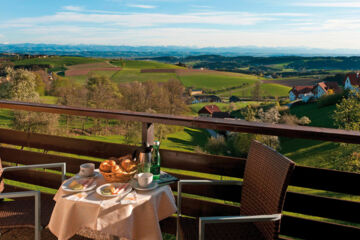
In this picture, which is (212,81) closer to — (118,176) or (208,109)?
(208,109)

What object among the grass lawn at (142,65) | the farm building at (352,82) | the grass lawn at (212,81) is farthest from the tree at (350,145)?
the grass lawn at (142,65)

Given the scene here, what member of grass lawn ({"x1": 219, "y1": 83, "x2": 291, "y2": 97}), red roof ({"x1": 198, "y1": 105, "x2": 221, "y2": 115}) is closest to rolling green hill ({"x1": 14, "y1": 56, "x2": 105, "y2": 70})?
red roof ({"x1": 198, "y1": 105, "x2": 221, "y2": 115})

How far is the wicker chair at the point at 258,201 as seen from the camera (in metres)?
1.47

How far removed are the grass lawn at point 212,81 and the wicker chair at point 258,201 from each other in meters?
38.2

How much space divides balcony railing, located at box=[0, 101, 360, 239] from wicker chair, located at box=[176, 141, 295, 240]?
27 cm

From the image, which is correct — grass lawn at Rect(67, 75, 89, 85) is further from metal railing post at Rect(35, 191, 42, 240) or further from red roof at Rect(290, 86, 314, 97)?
metal railing post at Rect(35, 191, 42, 240)

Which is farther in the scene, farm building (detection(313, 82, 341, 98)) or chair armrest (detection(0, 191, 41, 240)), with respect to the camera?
farm building (detection(313, 82, 341, 98))

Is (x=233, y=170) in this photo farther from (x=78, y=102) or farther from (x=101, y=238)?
(x=78, y=102)

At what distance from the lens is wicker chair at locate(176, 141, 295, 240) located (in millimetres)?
1474

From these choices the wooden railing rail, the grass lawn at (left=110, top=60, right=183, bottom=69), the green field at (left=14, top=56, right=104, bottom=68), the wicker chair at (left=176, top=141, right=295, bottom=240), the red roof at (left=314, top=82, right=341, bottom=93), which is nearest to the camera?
the wicker chair at (left=176, top=141, right=295, bottom=240)

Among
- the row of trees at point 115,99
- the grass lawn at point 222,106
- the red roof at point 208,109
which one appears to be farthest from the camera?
the grass lawn at point 222,106

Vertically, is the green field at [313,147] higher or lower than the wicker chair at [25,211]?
lower

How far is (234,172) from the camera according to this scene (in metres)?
2.22

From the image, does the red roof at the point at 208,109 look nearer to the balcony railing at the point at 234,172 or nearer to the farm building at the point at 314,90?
the farm building at the point at 314,90
